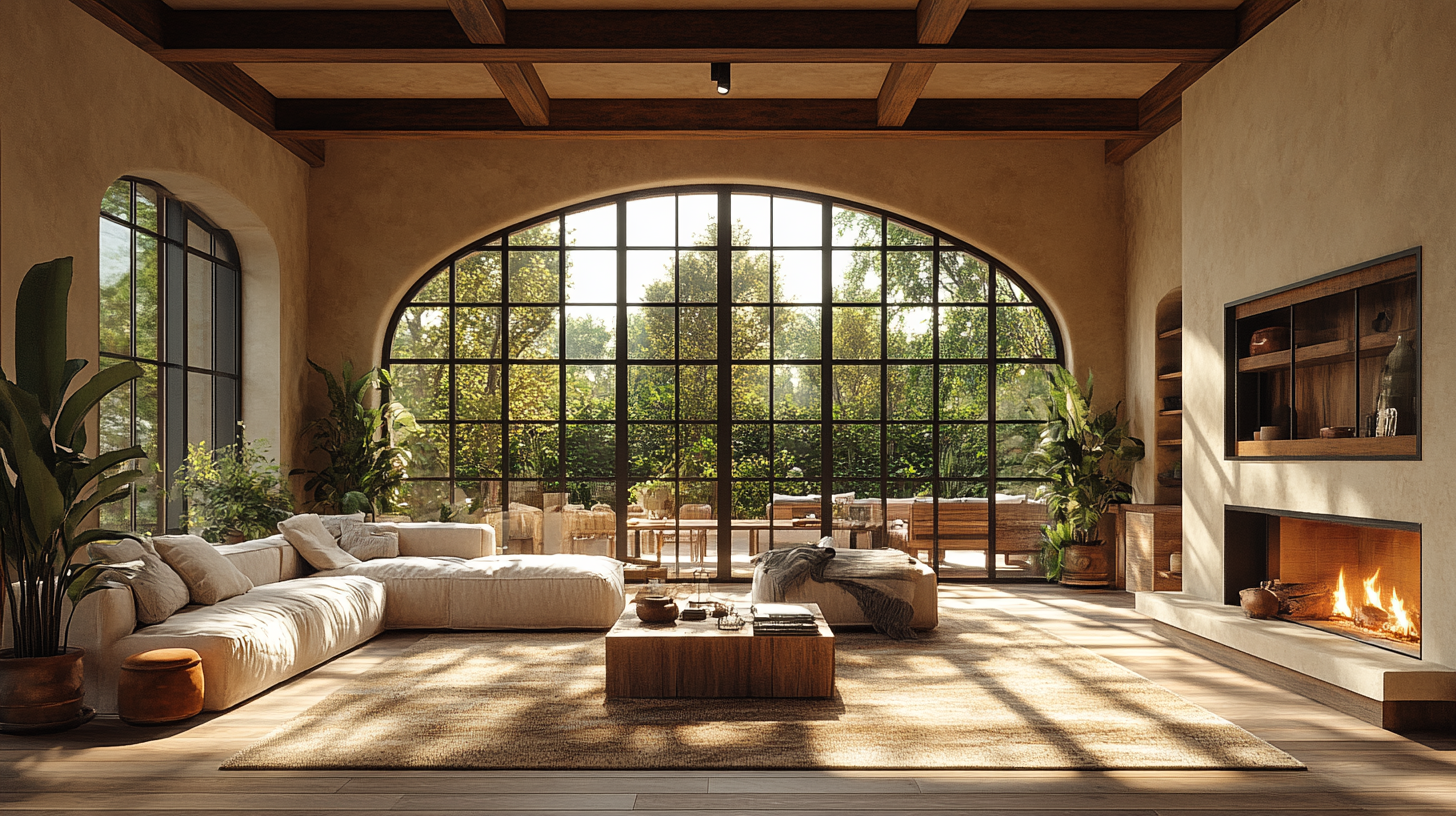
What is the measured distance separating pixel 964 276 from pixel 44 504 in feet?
23.9

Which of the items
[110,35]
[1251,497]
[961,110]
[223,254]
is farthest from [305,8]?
[1251,497]

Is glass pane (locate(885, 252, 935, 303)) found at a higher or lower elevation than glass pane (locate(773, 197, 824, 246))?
lower

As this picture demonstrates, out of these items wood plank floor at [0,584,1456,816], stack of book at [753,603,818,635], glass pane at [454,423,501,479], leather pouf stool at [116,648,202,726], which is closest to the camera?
wood plank floor at [0,584,1456,816]

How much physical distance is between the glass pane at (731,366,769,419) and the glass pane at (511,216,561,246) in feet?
6.75

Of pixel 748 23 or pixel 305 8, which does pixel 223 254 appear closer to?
pixel 305 8

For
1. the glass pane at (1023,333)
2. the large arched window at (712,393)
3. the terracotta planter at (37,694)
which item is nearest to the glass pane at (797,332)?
the large arched window at (712,393)

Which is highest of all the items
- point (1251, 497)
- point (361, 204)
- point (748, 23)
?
point (748, 23)

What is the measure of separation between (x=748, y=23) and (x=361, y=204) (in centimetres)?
440

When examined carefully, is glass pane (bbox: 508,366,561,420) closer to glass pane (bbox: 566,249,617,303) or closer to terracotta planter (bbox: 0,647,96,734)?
glass pane (bbox: 566,249,617,303)

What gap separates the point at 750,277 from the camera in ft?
29.7

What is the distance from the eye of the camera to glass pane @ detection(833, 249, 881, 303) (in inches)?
356

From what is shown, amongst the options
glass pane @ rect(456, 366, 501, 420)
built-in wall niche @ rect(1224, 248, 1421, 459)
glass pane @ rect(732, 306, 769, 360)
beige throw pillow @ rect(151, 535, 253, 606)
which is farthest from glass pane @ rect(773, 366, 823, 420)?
beige throw pillow @ rect(151, 535, 253, 606)

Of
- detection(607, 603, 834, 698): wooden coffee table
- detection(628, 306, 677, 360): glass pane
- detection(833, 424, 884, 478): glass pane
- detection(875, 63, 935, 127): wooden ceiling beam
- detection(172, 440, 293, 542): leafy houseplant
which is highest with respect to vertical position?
detection(875, 63, 935, 127): wooden ceiling beam

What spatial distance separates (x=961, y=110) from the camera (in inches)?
322
